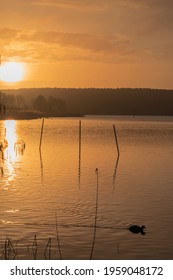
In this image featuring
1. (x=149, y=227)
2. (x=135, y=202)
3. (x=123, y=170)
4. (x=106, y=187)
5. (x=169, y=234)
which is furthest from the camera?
(x=123, y=170)

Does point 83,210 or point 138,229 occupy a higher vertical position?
point 83,210

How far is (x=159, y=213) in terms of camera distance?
99.9ft

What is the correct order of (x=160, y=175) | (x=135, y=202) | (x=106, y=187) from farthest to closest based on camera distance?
(x=160, y=175)
(x=106, y=187)
(x=135, y=202)

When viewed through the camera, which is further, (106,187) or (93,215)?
(106,187)

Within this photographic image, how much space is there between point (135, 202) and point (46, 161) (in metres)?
30.8

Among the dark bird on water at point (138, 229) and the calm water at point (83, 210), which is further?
the dark bird on water at point (138, 229)

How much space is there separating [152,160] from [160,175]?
15.6 metres

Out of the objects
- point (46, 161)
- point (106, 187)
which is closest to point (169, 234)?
point (106, 187)

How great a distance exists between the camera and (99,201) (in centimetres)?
3472

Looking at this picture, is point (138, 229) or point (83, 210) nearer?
point (138, 229)

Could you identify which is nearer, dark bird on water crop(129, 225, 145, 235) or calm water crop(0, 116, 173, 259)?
calm water crop(0, 116, 173, 259)
